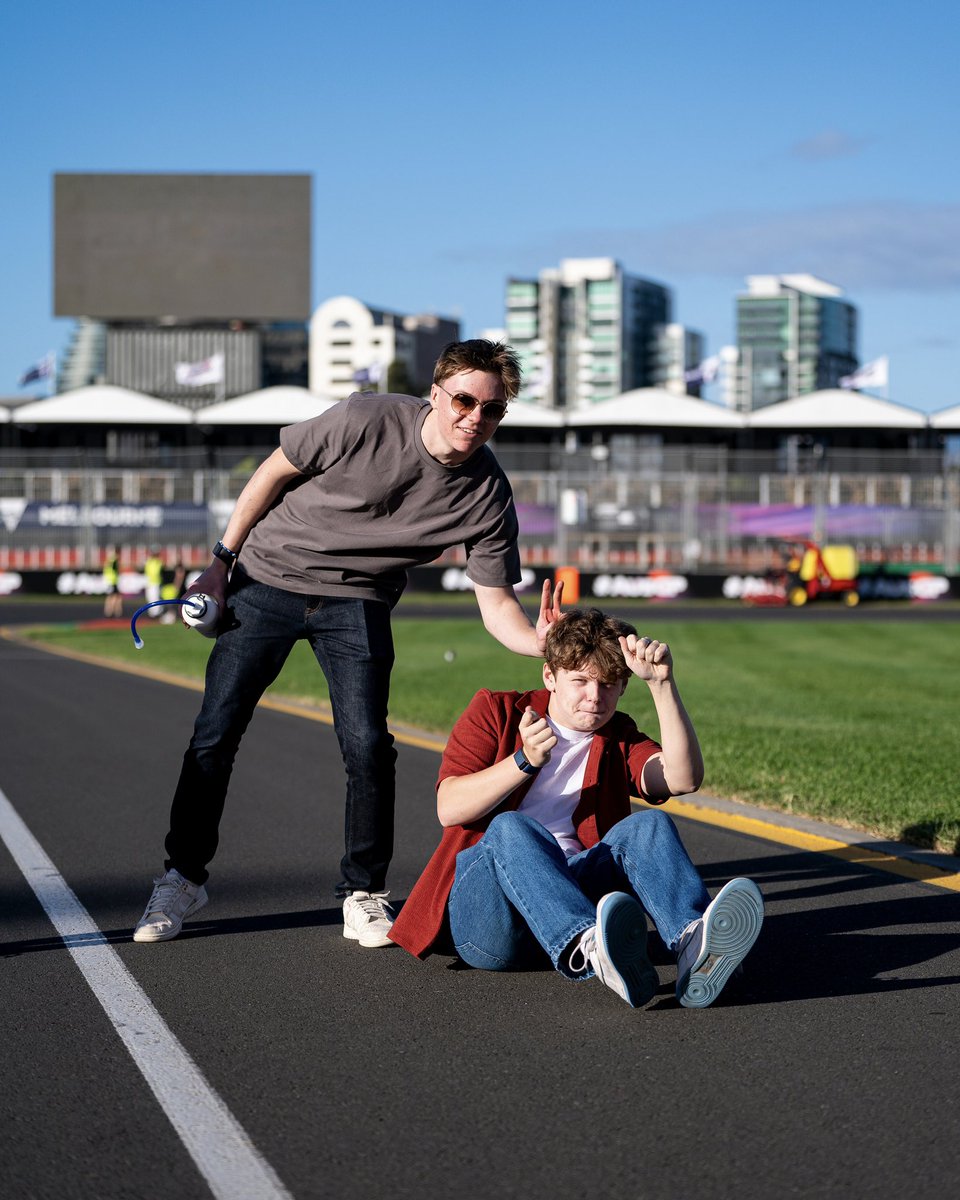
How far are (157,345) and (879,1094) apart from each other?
79197 mm

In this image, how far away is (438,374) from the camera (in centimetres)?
470

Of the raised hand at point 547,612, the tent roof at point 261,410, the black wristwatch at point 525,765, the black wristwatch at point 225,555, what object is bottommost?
the black wristwatch at point 525,765

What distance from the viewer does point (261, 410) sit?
56719mm

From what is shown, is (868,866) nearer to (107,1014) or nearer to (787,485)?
(107,1014)

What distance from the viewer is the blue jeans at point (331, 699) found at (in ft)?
16.6

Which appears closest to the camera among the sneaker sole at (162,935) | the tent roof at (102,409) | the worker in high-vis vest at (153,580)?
the sneaker sole at (162,935)

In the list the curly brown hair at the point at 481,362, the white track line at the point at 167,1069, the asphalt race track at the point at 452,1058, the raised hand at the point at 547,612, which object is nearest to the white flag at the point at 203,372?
the asphalt race track at the point at 452,1058

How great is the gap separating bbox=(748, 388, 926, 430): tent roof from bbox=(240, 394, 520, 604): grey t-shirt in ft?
179

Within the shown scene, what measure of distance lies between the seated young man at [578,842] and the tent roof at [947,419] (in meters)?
56.6

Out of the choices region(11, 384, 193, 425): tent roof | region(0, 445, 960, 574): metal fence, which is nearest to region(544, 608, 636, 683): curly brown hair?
region(0, 445, 960, 574): metal fence

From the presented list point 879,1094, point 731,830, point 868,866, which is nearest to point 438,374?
point 879,1094

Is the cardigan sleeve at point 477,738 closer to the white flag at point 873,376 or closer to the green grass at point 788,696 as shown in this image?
the green grass at point 788,696

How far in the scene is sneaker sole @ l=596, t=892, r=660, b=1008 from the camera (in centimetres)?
393

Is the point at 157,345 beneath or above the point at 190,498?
above
